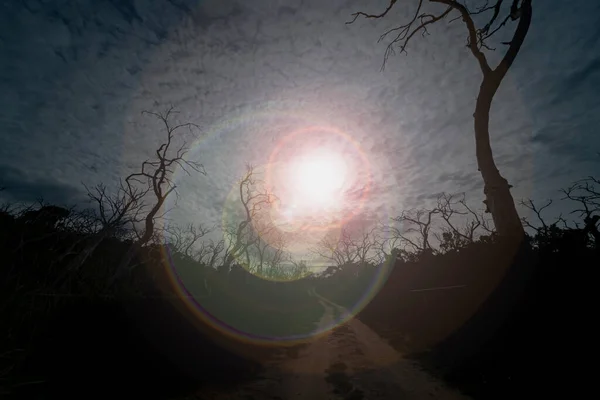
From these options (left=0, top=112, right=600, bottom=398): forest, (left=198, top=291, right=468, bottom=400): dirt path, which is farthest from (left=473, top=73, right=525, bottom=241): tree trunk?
(left=198, top=291, right=468, bottom=400): dirt path

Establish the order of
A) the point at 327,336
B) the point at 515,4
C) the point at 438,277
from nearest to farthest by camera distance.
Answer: the point at 515,4 → the point at 438,277 → the point at 327,336

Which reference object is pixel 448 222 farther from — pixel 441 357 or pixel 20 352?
pixel 20 352

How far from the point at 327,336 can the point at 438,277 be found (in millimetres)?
5682

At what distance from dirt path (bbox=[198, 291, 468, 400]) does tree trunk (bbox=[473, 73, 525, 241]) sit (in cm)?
378

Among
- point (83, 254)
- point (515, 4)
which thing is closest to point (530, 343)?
point (515, 4)

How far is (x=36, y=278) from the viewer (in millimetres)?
4191

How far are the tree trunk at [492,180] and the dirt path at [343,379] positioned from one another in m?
3.78

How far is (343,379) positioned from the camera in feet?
20.2

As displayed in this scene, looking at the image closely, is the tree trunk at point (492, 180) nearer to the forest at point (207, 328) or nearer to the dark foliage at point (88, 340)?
the forest at point (207, 328)

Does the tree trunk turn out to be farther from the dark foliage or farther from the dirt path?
the dark foliage

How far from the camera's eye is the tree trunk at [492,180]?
590 centimetres

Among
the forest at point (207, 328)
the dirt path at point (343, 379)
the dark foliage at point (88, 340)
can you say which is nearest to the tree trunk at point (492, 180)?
the forest at point (207, 328)

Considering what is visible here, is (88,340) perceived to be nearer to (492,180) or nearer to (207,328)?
(207,328)

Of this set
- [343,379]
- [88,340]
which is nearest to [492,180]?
[343,379]
